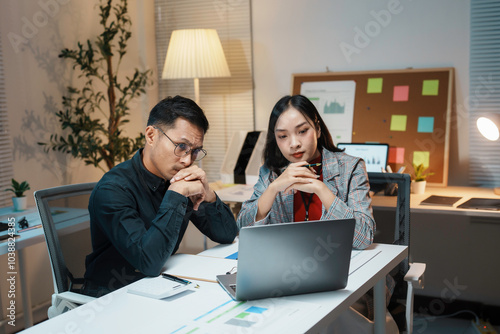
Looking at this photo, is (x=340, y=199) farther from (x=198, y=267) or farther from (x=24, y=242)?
(x=24, y=242)

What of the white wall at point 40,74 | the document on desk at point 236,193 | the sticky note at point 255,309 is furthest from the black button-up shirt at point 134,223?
the white wall at point 40,74

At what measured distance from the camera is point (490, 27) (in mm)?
3145

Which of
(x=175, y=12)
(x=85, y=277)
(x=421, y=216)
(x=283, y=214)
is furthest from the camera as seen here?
(x=175, y=12)

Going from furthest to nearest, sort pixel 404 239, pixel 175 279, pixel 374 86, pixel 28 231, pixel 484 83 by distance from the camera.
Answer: pixel 374 86 < pixel 484 83 < pixel 28 231 < pixel 404 239 < pixel 175 279

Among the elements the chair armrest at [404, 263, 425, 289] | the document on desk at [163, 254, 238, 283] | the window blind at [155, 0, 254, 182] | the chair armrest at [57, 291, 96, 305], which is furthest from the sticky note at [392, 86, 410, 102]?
the chair armrest at [57, 291, 96, 305]

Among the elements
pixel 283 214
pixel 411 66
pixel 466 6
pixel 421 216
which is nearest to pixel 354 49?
pixel 411 66

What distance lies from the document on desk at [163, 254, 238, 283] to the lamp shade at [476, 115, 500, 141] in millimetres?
1780

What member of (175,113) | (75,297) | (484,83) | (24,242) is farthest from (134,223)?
(484,83)

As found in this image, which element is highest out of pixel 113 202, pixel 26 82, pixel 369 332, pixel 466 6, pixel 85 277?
pixel 466 6

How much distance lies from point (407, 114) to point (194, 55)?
4.77ft

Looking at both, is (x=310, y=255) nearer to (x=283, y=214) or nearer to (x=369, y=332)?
(x=369, y=332)

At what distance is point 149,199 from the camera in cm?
190

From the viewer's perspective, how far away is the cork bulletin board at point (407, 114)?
10.7 ft

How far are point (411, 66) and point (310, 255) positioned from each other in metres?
2.37
